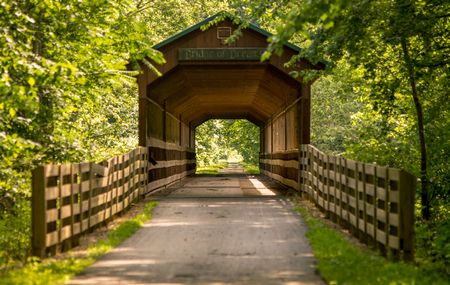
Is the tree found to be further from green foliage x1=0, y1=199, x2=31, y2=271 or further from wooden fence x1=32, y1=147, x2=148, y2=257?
green foliage x1=0, y1=199, x2=31, y2=271

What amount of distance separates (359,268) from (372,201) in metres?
1.66

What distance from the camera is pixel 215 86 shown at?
71.5ft

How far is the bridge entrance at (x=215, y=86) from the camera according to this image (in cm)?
1579

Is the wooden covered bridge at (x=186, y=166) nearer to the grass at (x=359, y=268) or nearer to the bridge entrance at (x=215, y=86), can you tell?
the bridge entrance at (x=215, y=86)

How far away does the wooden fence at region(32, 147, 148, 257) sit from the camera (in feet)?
24.4

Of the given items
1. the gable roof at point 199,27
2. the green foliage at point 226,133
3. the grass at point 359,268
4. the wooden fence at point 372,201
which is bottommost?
the grass at point 359,268

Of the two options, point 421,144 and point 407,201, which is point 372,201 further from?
point 421,144

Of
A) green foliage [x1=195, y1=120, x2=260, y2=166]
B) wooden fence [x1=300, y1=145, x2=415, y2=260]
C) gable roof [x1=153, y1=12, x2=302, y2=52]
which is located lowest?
wooden fence [x1=300, y1=145, x2=415, y2=260]

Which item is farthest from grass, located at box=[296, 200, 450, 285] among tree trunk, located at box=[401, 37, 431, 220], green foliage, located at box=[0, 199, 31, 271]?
tree trunk, located at box=[401, 37, 431, 220]

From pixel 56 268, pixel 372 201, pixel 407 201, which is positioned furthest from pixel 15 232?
pixel 407 201

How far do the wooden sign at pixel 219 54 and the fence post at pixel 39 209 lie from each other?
344 inches

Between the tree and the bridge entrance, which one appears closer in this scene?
the tree

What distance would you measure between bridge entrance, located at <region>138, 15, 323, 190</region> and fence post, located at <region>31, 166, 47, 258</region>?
8.40 metres

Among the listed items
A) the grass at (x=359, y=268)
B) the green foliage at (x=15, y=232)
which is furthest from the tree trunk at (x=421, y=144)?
the green foliage at (x=15, y=232)
